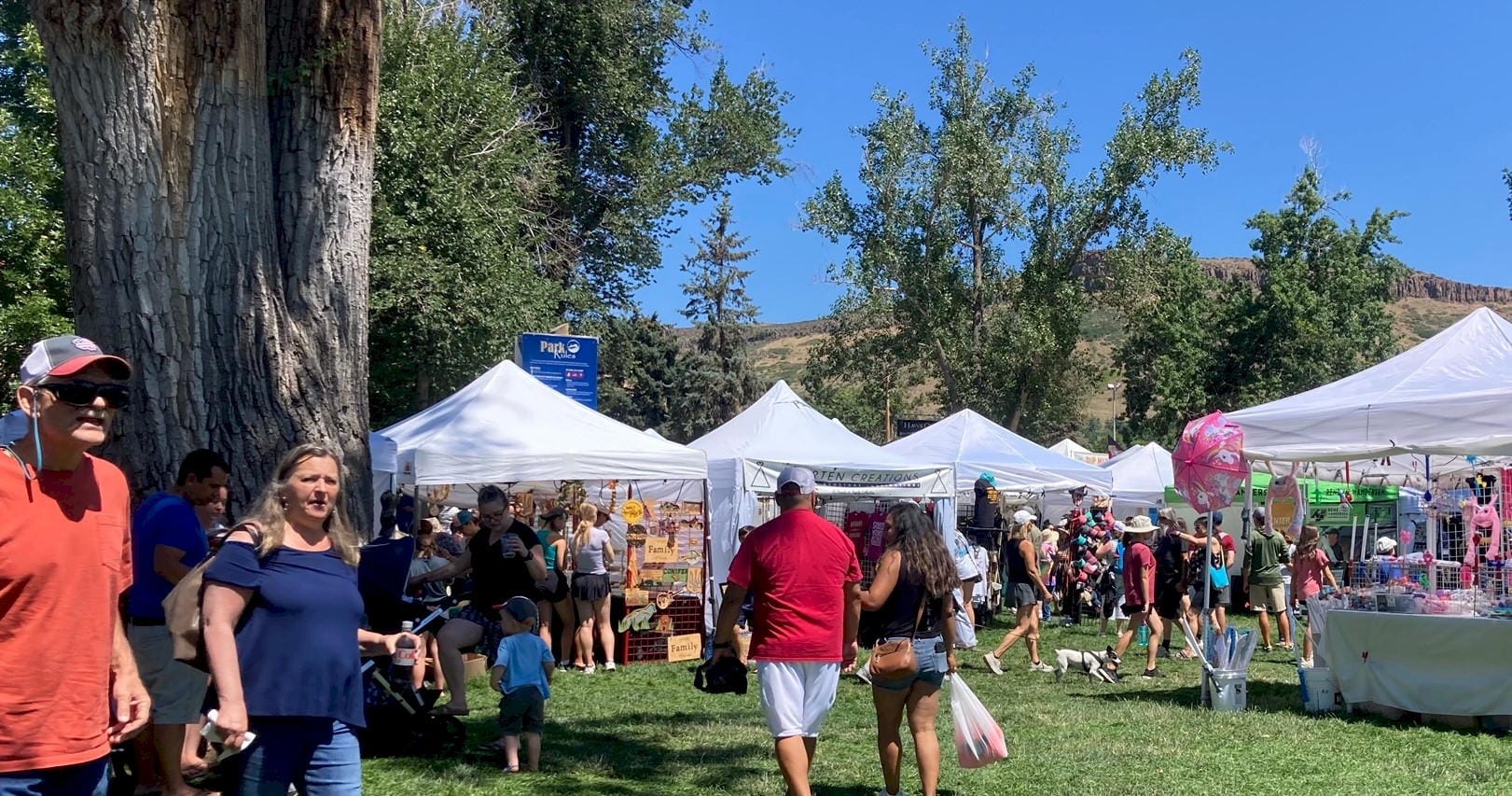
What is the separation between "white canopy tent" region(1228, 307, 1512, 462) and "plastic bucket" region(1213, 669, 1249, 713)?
178cm

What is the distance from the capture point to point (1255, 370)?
3941 cm

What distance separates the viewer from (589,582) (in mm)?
12367

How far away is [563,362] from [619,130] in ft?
45.9

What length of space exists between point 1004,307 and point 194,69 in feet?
101

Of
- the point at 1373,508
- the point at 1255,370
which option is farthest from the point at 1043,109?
the point at 1373,508

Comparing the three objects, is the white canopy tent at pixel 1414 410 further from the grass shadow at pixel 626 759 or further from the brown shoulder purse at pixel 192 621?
the brown shoulder purse at pixel 192 621

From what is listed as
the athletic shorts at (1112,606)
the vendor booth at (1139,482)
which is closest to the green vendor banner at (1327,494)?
the vendor booth at (1139,482)

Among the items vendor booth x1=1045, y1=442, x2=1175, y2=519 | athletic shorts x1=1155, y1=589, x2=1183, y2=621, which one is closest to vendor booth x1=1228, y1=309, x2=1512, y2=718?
athletic shorts x1=1155, y1=589, x2=1183, y2=621

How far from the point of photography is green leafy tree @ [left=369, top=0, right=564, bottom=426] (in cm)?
1916

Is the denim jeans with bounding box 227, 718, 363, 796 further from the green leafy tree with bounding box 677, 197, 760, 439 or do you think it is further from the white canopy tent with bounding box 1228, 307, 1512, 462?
the green leafy tree with bounding box 677, 197, 760, 439

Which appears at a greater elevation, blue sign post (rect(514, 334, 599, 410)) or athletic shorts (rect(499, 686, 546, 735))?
blue sign post (rect(514, 334, 599, 410))

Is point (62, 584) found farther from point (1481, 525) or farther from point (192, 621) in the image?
point (1481, 525)

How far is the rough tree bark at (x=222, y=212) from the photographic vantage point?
216 inches

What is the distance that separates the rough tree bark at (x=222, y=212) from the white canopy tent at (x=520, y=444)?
212 inches
